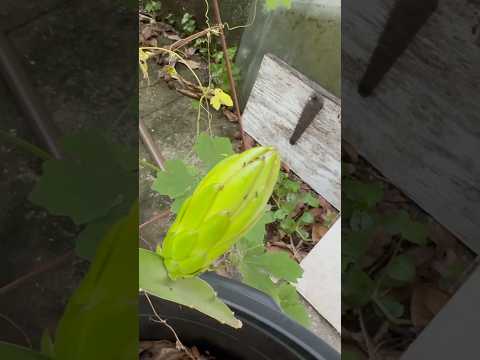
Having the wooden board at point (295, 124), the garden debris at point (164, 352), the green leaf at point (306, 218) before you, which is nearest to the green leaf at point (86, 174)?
the garden debris at point (164, 352)

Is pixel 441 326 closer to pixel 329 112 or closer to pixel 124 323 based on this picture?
pixel 124 323

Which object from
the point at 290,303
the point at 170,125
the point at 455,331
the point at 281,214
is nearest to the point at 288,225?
the point at 281,214

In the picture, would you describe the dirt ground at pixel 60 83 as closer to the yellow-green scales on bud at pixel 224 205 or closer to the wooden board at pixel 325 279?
the yellow-green scales on bud at pixel 224 205

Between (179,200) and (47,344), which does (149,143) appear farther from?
(47,344)

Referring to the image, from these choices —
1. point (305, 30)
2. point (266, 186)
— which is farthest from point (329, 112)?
point (266, 186)

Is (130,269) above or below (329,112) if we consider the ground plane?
above

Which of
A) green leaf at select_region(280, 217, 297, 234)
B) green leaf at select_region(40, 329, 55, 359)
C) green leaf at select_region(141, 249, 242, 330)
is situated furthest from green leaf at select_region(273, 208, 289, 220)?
green leaf at select_region(40, 329, 55, 359)

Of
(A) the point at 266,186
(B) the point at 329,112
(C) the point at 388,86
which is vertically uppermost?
(C) the point at 388,86
